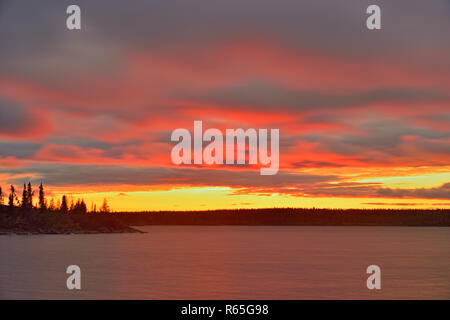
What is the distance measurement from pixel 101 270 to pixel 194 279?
23467 millimetres

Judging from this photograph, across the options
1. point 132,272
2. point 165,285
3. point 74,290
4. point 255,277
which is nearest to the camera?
point 74,290

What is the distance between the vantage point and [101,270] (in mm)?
92188

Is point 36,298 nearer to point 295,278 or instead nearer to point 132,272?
point 132,272

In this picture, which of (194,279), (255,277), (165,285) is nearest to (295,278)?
(255,277)

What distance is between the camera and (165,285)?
228ft

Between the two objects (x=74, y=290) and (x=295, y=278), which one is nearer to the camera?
(x=74, y=290)
